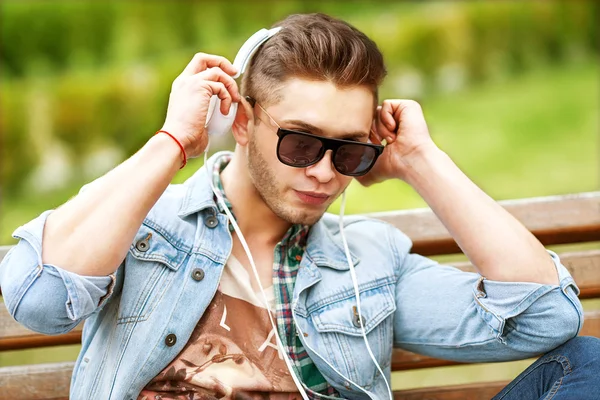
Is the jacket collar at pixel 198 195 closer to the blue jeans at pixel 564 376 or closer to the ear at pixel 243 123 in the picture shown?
the ear at pixel 243 123

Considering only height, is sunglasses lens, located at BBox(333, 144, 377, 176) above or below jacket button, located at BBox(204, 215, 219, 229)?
above

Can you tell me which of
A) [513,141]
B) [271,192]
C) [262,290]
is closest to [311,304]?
[262,290]

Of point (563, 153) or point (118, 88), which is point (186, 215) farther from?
point (563, 153)

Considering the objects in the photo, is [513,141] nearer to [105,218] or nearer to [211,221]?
[211,221]

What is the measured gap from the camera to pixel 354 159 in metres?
2.62

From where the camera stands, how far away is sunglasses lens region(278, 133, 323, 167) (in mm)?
2529

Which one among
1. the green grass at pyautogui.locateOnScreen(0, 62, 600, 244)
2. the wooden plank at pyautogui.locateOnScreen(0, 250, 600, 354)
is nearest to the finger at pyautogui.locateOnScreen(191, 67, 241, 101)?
the wooden plank at pyautogui.locateOnScreen(0, 250, 600, 354)

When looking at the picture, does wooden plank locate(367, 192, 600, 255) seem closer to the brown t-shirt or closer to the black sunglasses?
the black sunglasses

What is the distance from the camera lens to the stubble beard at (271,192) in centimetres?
268

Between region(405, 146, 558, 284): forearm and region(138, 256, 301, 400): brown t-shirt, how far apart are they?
28.3 inches

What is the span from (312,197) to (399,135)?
0.46 m

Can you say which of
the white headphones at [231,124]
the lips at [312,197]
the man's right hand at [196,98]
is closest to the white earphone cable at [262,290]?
the white headphones at [231,124]

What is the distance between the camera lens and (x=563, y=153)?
28.2ft

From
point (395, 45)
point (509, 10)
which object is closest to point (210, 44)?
point (395, 45)
